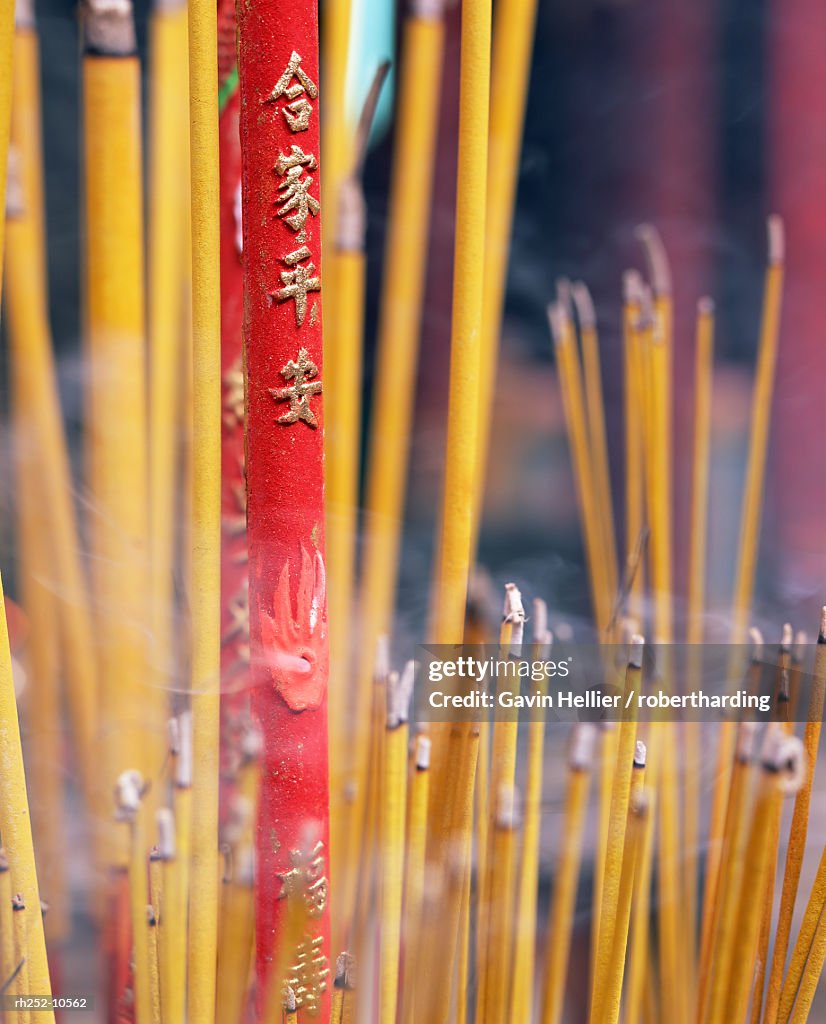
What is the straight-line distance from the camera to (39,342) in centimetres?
74

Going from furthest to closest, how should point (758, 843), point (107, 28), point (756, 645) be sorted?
point (756, 645)
point (107, 28)
point (758, 843)

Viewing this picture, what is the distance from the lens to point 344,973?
2.03 ft

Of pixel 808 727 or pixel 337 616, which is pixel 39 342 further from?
pixel 808 727

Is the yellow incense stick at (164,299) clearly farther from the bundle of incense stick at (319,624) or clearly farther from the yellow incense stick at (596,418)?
the yellow incense stick at (596,418)

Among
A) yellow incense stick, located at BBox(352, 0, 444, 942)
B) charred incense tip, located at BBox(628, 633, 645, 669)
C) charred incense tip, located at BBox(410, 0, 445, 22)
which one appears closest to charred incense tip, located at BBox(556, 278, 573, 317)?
yellow incense stick, located at BBox(352, 0, 444, 942)

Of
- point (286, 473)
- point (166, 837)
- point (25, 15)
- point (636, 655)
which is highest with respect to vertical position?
point (25, 15)

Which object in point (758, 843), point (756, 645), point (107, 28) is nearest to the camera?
point (758, 843)

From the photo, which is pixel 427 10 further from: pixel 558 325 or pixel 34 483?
pixel 34 483

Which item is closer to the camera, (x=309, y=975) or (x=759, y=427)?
(x=309, y=975)

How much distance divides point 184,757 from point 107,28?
0.52 metres

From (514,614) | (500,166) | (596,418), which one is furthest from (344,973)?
(500,166)

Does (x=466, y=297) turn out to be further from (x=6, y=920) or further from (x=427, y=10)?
(x=6, y=920)

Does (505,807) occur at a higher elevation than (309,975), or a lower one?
higher

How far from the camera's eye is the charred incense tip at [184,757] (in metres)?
0.62
